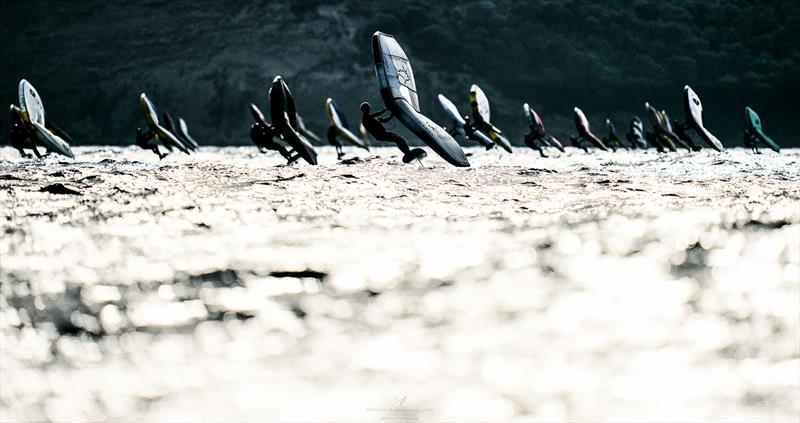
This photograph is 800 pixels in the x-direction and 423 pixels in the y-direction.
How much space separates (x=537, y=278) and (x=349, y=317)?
145 centimetres

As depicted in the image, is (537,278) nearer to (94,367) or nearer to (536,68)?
(94,367)

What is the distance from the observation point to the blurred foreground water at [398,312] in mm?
2754

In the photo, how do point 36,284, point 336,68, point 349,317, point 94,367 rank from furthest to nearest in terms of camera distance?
1. point 336,68
2. point 36,284
3. point 349,317
4. point 94,367

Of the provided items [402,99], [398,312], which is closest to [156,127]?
[402,99]

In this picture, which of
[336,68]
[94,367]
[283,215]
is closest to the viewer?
[94,367]

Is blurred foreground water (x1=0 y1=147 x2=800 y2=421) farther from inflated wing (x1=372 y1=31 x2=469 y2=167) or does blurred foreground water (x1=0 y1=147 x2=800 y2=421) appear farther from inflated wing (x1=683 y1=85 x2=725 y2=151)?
inflated wing (x1=683 y1=85 x2=725 y2=151)

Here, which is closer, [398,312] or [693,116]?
[398,312]

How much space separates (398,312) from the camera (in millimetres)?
3965

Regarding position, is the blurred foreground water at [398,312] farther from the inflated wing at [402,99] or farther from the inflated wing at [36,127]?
the inflated wing at [36,127]

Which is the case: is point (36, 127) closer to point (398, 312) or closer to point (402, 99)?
point (402, 99)

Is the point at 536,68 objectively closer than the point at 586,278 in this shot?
No

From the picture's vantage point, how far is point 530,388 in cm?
285

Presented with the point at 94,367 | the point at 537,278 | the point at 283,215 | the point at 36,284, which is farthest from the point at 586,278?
the point at 283,215

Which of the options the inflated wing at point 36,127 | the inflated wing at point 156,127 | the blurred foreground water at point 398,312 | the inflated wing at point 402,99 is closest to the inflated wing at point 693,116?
the inflated wing at point 402,99
